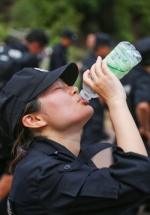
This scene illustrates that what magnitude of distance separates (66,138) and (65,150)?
69 mm

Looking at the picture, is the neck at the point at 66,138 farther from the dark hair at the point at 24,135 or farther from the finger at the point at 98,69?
the finger at the point at 98,69

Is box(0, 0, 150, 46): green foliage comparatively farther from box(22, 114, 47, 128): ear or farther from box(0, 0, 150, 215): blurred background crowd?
box(22, 114, 47, 128): ear

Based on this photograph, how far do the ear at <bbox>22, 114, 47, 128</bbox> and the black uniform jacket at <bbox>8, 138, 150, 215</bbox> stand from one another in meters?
0.19

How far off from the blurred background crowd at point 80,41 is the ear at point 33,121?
149 centimetres

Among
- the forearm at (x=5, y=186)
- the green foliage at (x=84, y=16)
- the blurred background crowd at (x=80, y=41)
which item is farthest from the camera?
the green foliage at (x=84, y=16)

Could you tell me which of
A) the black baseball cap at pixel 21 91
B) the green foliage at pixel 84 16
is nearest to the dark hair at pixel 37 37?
the black baseball cap at pixel 21 91

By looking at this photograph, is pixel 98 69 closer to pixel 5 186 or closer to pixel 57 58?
pixel 5 186

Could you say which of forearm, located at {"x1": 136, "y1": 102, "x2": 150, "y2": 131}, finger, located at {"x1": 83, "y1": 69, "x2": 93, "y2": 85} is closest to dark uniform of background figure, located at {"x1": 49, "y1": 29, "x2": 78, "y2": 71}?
forearm, located at {"x1": 136, "y1": 102, "x2": 150, "y2": 131}

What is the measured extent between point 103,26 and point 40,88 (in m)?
25.2

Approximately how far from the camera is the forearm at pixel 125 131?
1.75 m

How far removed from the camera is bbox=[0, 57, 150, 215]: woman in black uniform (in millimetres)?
1673

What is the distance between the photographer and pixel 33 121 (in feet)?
6.60

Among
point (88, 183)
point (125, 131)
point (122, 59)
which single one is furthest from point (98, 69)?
point (88, 183)

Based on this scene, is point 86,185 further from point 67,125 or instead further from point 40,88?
point 40,88
